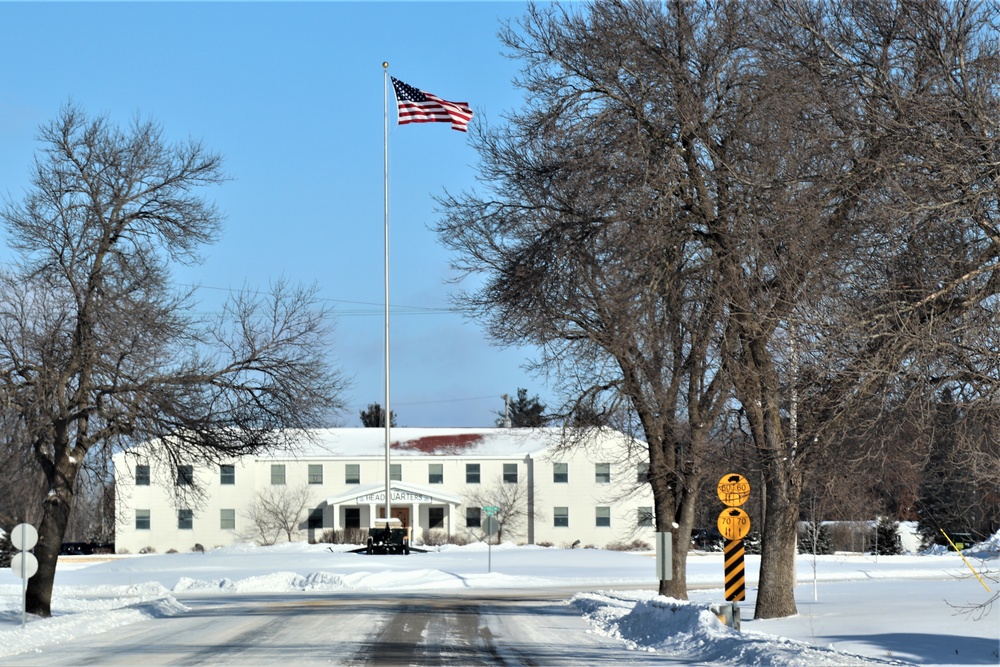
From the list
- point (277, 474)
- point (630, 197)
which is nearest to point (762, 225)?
point (630, 197)

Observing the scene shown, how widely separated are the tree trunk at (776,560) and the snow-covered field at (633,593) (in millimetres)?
424

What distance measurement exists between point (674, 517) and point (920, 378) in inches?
592

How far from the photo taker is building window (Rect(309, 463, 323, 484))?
7662cm

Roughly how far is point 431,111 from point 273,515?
139 ft

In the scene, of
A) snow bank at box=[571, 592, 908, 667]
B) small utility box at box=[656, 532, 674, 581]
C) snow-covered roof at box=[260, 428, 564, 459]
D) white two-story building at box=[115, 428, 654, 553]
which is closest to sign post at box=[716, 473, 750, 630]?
snow bank at box=[571, 592, 908, 667]

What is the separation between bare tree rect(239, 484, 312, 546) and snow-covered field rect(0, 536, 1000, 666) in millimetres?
6305

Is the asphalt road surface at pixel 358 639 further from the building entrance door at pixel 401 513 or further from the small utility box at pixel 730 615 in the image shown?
the building entrance door at pixel 401 513

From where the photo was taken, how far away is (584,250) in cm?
2145

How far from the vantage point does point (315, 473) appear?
7681cm

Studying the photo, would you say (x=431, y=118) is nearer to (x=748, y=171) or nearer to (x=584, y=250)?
(x=584, y=250)

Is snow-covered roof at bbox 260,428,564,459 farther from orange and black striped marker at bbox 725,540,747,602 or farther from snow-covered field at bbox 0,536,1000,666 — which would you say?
orange and black striped marker at bbox 725,540,747,602

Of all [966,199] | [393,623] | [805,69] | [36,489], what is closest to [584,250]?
[805,69]

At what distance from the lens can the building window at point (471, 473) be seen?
3027 inches

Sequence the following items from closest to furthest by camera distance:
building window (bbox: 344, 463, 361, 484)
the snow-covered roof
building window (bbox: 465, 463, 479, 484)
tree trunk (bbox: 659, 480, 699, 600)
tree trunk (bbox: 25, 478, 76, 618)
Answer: tree trunk (bbox: 25, 478, 76, 618), tree trunk (bbox: 659, 480, 699, 600), building window (bbox: 465, 463, 479, 484), building window (bbox: 344, 463, 361, 484), the snow-covered roof
